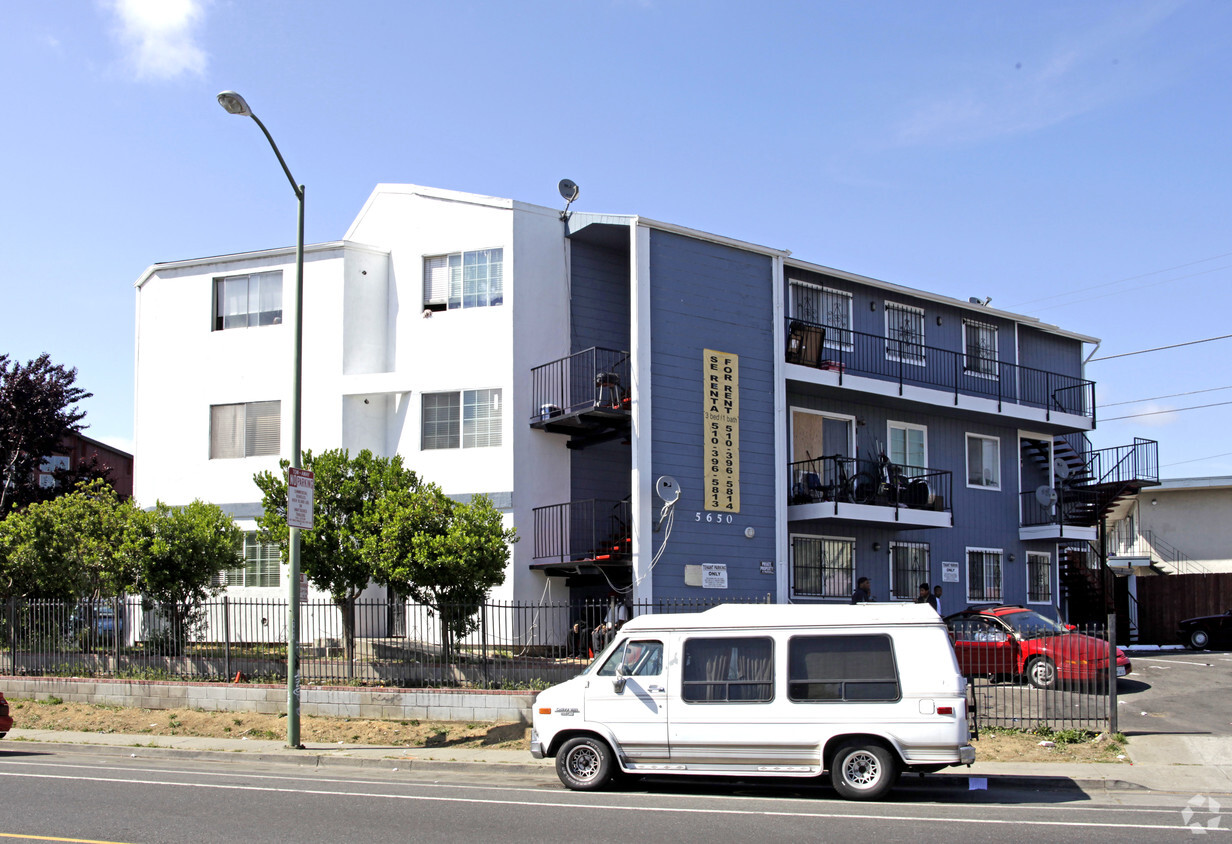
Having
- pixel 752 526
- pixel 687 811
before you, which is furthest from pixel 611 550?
pixel 687 811

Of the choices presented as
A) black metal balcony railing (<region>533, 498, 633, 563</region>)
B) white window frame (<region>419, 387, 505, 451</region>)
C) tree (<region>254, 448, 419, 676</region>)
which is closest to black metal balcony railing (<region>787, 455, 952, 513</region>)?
black metal balcony railing (<region>533, 498, 633, 563</region>)

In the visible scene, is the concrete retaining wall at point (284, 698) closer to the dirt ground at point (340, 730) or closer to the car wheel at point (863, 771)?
the dirt ground at point (340, 730)

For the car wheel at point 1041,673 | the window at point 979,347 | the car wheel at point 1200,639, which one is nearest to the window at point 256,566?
the car wheel at point 1041,673

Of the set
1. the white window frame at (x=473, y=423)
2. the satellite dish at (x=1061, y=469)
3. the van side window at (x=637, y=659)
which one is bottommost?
the van side window at (x=637, y=659)

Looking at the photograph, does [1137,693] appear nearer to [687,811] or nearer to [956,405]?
[956,405]

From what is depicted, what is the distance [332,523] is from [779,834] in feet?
35.1

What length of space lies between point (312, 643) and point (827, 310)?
42.1ft

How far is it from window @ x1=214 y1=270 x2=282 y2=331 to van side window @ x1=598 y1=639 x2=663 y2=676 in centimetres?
1406

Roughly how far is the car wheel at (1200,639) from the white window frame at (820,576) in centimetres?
1111

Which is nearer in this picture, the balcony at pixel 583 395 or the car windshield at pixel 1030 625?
the car windshield at pixel 1030 625

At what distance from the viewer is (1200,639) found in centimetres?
2809

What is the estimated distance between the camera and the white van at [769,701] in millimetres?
10672

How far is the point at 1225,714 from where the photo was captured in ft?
54.1

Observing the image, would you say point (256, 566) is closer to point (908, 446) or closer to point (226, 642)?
point (226, 642)
